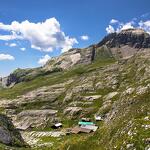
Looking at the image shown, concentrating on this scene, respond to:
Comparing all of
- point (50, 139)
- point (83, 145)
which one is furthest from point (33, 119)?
point (83, 145)

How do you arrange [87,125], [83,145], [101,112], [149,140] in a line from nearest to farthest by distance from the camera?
[149,140]
[83,145]
[87,125]
[101,112]

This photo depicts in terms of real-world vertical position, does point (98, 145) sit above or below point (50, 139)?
above

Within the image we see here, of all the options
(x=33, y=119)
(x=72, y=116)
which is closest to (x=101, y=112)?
(x=72, y=116)

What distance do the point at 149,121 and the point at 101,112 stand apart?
143379mm

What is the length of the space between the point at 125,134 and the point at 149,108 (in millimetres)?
11456

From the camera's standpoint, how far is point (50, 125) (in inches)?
7283

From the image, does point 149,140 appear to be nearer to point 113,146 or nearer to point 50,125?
point 113,146

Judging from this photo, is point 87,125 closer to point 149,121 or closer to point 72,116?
point 72,116

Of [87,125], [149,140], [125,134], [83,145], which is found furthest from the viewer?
[87,125]

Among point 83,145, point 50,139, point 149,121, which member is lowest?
point 50,139

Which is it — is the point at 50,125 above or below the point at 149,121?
below

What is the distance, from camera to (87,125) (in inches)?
6378

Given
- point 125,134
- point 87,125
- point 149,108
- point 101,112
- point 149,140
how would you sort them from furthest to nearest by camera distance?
point 101,112
point 87,125
point 149,108
point 125,134
point 149,140

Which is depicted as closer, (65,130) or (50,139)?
(50,139)
